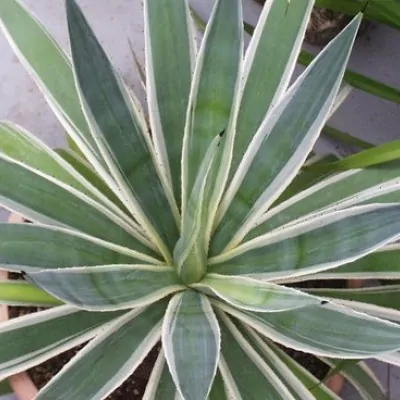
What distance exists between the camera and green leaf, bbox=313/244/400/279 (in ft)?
2.05

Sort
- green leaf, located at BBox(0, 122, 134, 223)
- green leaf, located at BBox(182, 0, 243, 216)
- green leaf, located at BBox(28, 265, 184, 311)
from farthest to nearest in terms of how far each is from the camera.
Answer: green leaf, located at BBox(0, 122, 134, 223) < green leaf, located at BBox(182, 0, 243, 216) < green leaf, located at BBox(28, 265, 184, 311)

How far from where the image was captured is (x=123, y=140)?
58 centimetres

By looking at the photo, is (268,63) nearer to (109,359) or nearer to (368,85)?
(368,85)

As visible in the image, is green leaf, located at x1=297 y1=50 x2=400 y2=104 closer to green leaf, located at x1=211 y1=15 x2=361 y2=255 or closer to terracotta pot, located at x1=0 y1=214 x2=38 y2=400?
green leaf, located at x1=211 y1=15 x2=361 y2=255

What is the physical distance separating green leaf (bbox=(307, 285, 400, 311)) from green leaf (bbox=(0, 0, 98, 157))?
268 mm

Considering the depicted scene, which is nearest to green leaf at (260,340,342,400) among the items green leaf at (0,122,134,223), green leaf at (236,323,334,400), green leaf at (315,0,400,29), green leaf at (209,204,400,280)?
green leaf at (236,323,334,400)

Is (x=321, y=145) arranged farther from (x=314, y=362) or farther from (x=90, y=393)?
(x=90, y=393)

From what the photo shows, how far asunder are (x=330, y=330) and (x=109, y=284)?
175mm

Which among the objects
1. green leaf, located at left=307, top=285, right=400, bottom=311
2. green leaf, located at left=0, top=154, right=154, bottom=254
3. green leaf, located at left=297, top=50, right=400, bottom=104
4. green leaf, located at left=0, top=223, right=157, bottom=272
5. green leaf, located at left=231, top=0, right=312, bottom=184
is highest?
green leaf, located at left=297, top=50, right=400, bottom=104

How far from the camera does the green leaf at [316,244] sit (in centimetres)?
50

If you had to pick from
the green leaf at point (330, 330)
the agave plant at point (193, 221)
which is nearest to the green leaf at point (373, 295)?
the agave plant at point (193, 221)

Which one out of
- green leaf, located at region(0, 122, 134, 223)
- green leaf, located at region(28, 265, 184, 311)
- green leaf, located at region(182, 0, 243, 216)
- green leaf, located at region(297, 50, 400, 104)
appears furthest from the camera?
green leaf, located at region(297, 50, 400, 104)

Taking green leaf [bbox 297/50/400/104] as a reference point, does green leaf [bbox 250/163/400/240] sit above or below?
below

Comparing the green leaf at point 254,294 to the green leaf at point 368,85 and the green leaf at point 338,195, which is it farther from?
the green leaf at point 368,85
